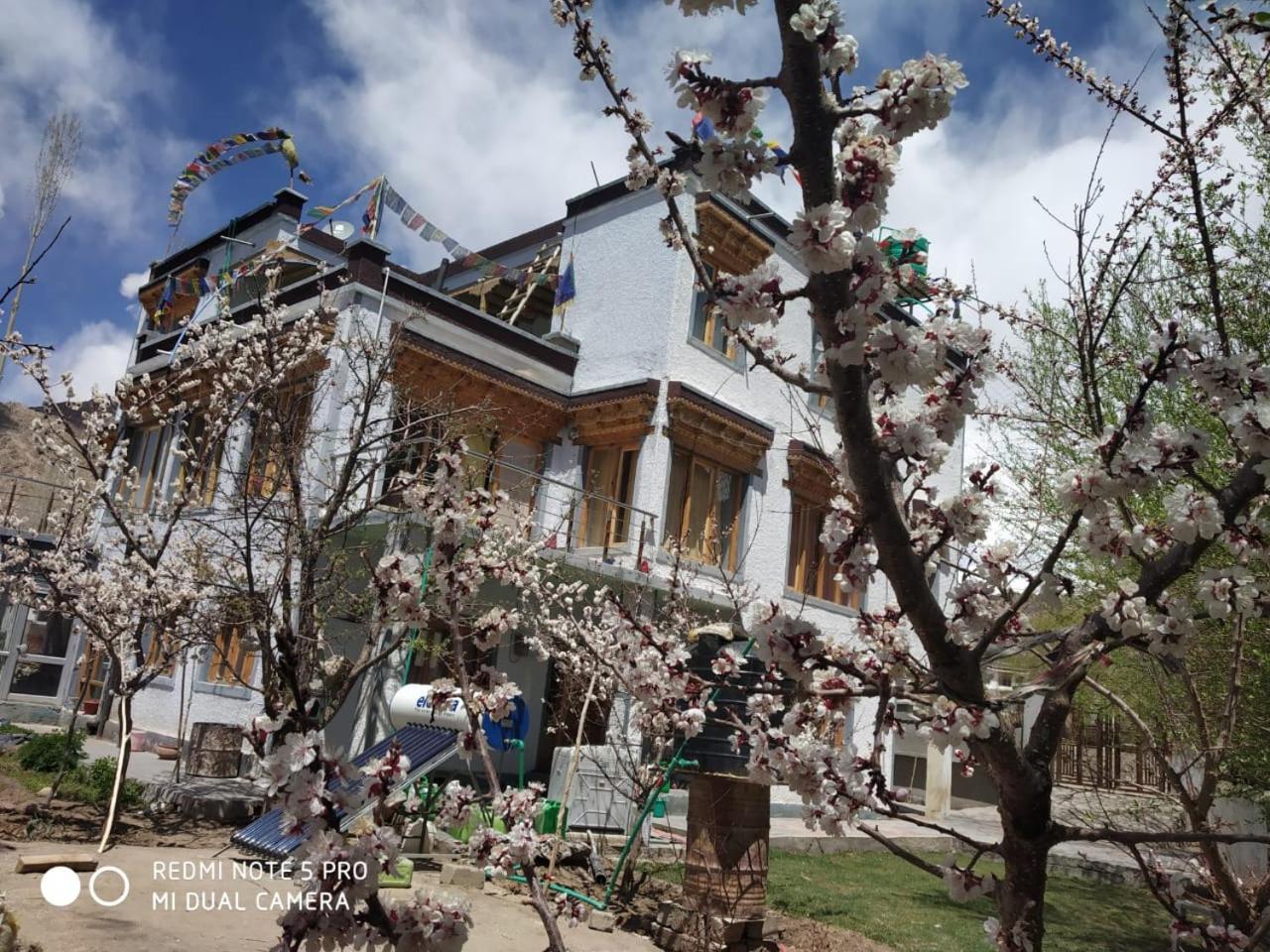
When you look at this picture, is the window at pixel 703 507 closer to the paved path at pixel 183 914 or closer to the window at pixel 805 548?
the window at pixel 805 548

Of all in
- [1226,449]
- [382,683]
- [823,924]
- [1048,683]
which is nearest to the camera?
[1048,683]

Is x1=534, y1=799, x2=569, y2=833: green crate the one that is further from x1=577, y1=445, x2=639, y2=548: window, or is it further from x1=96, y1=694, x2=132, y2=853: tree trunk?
x1=577, y1=445, x2=639, y2=548: window

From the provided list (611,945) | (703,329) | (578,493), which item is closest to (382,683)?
(578,493)

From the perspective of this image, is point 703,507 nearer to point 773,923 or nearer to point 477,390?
point 477,390

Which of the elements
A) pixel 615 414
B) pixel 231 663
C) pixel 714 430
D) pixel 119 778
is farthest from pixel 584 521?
pixel 119 778

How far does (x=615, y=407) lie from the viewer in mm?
15117

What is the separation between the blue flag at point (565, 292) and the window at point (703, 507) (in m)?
4.12

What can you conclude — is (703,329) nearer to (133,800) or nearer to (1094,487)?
(133,800)

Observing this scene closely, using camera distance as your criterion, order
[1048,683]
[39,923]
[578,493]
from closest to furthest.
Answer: [1048,683]
[39,923]
[578,493]

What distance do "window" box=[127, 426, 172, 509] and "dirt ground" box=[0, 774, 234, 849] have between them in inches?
329

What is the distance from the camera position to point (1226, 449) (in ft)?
23.1

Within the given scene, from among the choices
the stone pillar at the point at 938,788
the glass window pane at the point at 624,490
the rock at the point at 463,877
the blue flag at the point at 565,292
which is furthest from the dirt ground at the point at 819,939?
the stone pillar at the point at 938,788

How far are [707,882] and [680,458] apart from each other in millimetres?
8872

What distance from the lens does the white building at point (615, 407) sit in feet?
45.6
